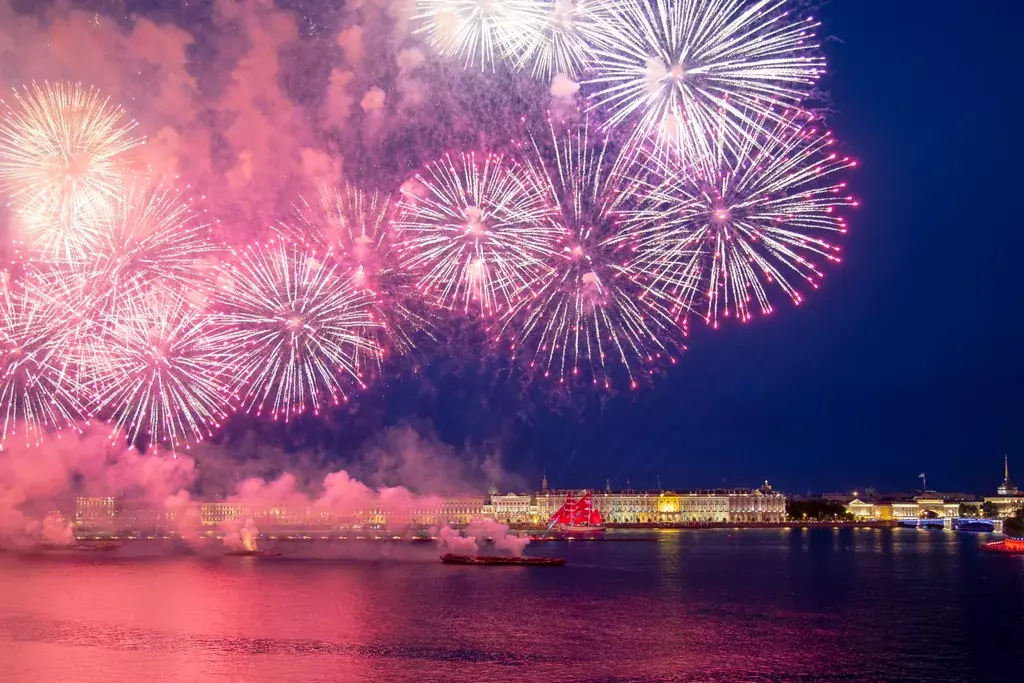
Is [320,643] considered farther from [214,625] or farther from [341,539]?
[341,539]

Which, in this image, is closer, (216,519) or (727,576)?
(727,576)

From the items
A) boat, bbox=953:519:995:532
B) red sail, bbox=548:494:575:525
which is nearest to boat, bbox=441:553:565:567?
red sail, bbox=548:494:575:525

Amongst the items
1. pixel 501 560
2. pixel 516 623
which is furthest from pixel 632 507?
pixel 516 623

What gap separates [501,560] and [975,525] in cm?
8978

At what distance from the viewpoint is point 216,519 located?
112m

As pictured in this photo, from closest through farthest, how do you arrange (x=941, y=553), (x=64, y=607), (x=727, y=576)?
(x=64, y=607)
(x=727, y=576)
(x=941, y=553)

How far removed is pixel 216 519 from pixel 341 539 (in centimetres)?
3112

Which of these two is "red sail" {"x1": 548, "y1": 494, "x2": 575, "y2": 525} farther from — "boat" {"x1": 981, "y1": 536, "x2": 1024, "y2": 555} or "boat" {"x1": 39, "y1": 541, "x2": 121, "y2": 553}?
"boat" {"x1": 981, "y1": 536, "x2": 1024, "y2": 555}

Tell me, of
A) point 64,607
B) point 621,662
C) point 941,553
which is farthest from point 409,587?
point 941,553

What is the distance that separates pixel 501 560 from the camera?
5744 centimetres

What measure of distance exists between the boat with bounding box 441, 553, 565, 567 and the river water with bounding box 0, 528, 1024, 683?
10.4 feet

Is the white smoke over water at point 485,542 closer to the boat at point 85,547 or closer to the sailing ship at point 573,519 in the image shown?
the boat at point 85,547

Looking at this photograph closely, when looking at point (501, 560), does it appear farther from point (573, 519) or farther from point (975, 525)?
point (975, 525)

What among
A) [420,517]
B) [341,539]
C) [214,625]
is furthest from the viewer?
[420,517]
